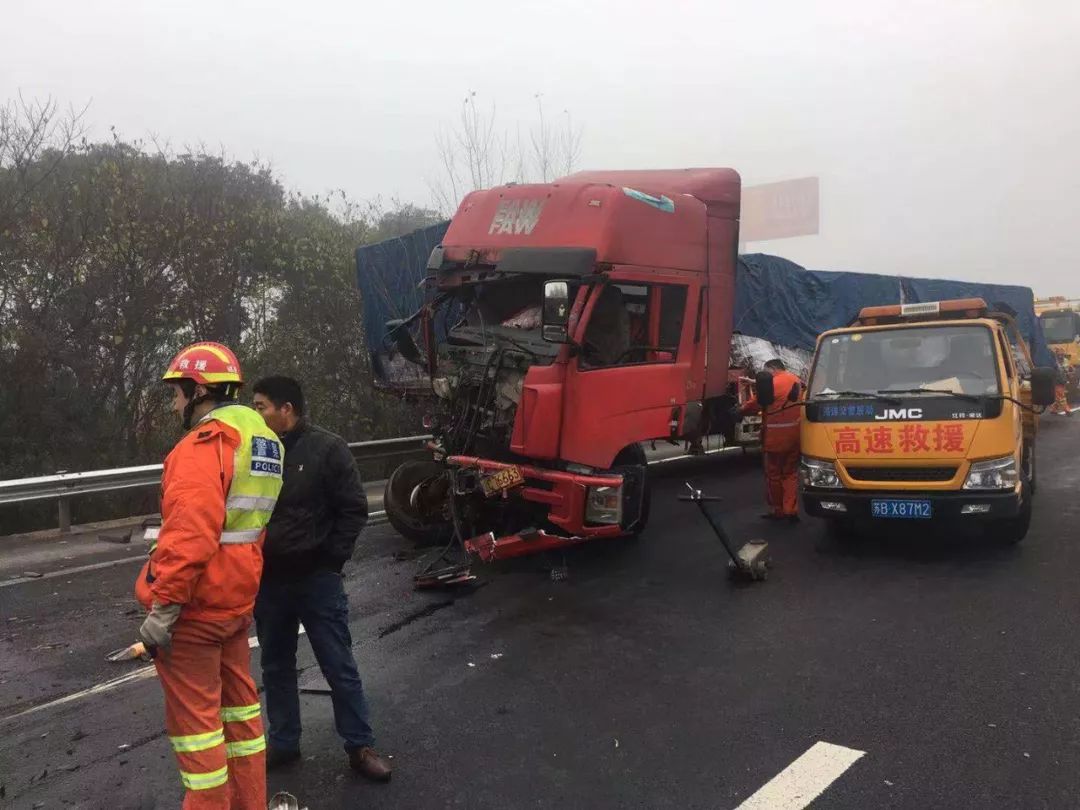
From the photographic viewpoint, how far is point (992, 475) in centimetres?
577

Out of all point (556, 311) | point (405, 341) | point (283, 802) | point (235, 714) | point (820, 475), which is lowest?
point (283, 802)

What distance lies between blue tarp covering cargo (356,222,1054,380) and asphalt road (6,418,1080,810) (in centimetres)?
470

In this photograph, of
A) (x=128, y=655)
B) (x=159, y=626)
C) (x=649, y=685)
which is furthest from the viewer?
(x=128, y=655)

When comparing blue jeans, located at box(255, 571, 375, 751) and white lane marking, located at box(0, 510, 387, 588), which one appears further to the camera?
white lane marking, located at box(0, 510, 387, 588)

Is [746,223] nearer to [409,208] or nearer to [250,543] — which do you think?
[409,208]

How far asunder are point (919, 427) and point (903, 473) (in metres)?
0.38

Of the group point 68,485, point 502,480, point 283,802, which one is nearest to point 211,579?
point 283,802

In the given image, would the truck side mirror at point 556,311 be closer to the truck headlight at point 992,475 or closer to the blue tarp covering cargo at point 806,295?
the truck headlight at point 992,475

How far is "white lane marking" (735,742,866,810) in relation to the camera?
2.88 metres

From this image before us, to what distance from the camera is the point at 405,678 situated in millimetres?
4164

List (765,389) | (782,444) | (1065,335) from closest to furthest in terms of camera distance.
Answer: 1. (765,389)
2. (782,444)
3. (1065,335)

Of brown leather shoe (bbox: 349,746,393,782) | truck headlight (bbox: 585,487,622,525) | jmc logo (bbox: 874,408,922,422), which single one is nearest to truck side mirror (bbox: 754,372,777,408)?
jmc logo (bbox: 874,408,922,422)

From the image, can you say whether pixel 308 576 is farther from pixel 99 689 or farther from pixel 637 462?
pixel 637 462

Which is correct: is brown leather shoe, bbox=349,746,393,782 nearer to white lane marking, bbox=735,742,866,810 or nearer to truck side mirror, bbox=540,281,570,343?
white lane marking, bbox=735,742,866,810
